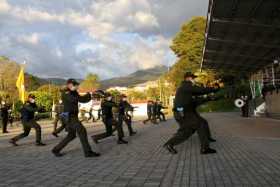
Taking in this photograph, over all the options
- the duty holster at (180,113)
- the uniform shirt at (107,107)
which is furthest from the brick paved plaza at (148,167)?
the uniform shirt at (107,107)

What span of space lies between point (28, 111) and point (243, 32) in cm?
1350

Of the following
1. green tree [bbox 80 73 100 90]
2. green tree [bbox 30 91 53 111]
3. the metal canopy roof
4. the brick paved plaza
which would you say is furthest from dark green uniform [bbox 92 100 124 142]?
green tree [bbox 80 73 100 90]

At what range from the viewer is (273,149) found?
36.3ft

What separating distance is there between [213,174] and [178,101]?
11.1ft

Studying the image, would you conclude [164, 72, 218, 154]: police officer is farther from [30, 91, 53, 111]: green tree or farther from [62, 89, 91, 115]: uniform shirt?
[30, 91, 53, 111]: green tree

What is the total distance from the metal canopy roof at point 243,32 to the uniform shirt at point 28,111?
28.8 ft

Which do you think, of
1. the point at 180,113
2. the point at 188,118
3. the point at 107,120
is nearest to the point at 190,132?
the point at 188,118

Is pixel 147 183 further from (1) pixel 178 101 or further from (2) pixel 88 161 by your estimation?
(1) pixel 178 101

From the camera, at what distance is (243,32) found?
77.1 ft

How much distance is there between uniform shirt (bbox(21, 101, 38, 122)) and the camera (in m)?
14.1

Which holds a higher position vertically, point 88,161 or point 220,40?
point 220,40

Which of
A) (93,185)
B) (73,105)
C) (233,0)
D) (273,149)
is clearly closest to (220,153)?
(273,149)

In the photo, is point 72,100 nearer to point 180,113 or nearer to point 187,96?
point 180,113

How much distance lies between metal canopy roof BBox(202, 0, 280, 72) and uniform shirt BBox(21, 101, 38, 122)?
8.76m
